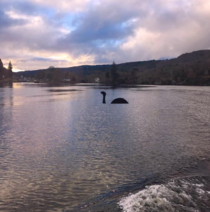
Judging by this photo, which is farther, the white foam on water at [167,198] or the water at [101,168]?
the water at [101,168]

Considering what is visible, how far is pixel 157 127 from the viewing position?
1753 cm

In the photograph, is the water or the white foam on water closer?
the white foam on water

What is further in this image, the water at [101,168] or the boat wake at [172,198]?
the water at [101,168]

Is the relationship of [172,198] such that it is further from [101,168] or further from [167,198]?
[101,168]

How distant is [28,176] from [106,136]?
22.2 ft

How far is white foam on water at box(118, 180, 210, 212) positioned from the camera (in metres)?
6.16

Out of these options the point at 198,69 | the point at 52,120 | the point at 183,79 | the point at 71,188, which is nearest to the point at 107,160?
the point at 71,188

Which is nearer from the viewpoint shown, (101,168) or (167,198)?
(167,198)

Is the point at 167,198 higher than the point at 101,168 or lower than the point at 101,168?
higher

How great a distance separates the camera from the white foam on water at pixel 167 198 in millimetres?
6156

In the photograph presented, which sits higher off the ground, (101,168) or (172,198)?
(172,198)

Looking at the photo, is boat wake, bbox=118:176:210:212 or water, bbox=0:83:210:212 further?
water, bbox=0:83:210:212

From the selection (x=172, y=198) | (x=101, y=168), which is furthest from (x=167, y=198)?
(x=101, y=168)

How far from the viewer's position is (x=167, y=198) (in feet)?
21.9
